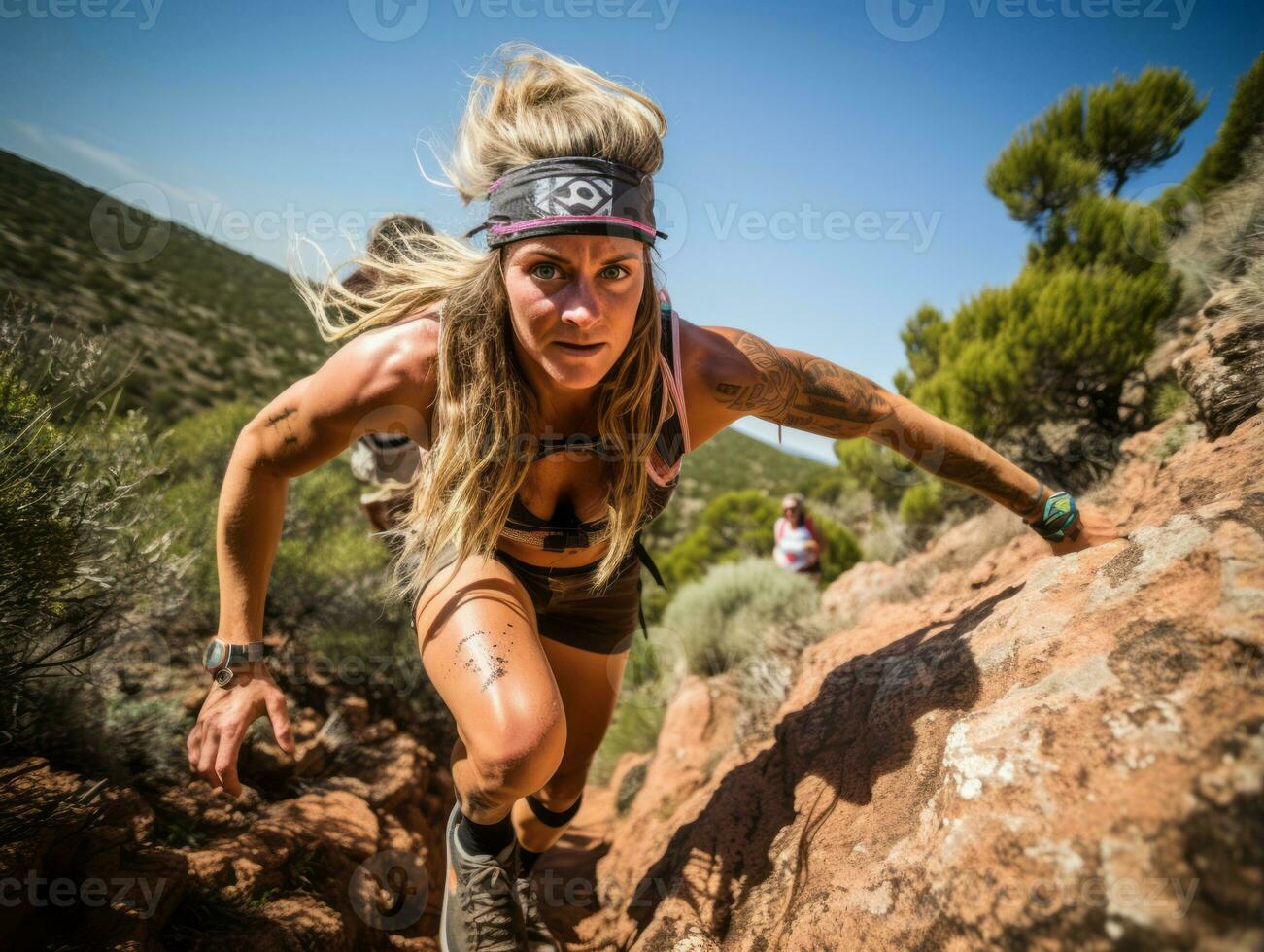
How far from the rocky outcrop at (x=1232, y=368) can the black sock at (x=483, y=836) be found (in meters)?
3.08

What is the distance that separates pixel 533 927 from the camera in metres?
2.31

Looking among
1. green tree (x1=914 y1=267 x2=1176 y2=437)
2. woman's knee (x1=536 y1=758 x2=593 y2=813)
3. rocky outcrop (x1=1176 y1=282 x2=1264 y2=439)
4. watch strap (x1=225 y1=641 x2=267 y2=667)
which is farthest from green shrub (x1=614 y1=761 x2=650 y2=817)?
green tree (x1=914 y1=267 x2=1176 y2=437)

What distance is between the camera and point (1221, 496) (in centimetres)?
177

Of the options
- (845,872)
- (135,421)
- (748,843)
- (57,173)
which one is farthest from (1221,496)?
(57,173)

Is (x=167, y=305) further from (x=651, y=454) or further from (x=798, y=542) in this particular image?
(x=651, y=454)

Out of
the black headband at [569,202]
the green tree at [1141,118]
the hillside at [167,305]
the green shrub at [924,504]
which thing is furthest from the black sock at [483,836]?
the green tree at [1141,118]

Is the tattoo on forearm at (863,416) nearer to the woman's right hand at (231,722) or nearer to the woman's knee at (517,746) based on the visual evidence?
the woman's knee at (517,746)

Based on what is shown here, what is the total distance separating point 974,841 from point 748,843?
1304 mm

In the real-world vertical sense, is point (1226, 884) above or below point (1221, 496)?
below

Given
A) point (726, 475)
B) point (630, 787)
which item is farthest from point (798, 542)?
point (726, 475)

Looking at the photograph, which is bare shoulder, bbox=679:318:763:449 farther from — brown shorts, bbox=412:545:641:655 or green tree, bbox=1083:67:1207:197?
green tree, bbox=1083:67:1207:197

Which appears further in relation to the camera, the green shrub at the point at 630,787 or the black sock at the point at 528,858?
the green shrub at the point at 630,787

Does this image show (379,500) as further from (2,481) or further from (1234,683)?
(1234,683)

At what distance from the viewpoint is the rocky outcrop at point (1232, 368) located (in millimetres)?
2391
